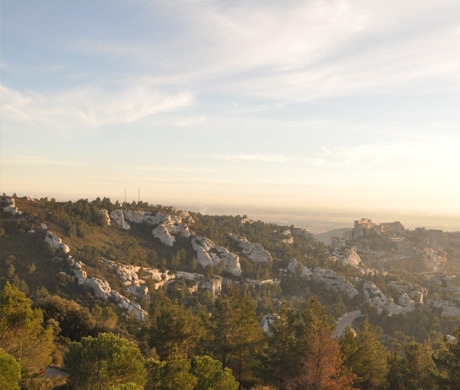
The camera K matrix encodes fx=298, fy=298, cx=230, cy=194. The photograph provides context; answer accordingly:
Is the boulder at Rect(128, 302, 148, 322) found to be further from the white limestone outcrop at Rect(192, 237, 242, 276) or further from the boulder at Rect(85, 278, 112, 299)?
the white limestone outcrop at Rect(192, 237, 242, 276)

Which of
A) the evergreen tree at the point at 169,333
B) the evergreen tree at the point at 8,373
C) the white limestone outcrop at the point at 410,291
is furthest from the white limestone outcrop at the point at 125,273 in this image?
the white limestone outcrop at the point at 410,291

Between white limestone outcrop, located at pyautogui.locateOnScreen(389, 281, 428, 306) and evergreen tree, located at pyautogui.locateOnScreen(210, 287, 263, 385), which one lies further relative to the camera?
white limestone outcrop, located at pyautogui.locateOnScreen(389, 281, 428, 306)

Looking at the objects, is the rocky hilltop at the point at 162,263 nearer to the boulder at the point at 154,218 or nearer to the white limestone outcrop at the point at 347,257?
the boulder at the point at 154,218

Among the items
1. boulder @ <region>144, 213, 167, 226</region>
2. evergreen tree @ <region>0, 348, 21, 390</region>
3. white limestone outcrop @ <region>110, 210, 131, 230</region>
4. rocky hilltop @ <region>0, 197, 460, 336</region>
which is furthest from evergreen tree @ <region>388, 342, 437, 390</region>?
white limestone outcrop @ <region>110, 210, 131, 230</region>

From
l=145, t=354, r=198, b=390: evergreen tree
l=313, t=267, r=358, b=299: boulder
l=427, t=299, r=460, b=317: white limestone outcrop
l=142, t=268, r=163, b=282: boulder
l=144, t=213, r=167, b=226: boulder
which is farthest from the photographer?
l=144, t=213, r=167, b=226: boulder

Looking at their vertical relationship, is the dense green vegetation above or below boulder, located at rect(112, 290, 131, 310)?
above

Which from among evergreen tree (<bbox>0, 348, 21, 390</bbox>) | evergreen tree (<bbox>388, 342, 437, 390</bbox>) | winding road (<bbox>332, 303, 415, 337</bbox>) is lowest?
winding road (<bbox>332, 303, 415, 337</bbox>)

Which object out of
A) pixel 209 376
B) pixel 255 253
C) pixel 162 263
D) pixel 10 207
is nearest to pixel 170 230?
pixel 162 263

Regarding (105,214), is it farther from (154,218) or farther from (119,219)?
(154,218)

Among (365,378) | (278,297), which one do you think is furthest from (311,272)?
(365,378)
